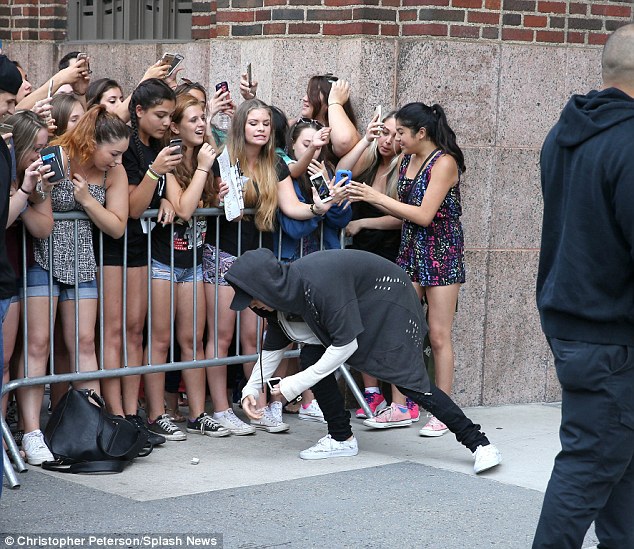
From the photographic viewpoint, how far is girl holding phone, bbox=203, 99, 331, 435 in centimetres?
666

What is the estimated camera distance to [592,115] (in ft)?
12.1

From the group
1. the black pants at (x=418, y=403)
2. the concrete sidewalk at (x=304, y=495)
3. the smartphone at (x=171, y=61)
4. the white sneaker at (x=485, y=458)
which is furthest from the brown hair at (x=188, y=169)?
the white sneaker at (x=485, y=458)

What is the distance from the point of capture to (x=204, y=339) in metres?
6.88

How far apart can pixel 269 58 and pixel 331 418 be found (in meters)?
2.89

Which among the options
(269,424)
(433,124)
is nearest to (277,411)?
(269,424)

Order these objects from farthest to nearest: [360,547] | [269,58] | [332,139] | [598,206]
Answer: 1. [269,58]
2. [332,139]
3. [360,547]
4. [598,206]

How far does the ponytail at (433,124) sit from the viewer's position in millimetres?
6723

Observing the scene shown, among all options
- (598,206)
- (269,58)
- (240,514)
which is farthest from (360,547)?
(269,58)

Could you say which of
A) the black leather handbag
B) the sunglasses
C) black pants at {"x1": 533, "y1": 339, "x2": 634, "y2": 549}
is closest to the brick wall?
the sunglasses

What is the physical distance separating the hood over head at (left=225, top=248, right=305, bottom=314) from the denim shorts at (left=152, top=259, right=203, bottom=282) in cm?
100

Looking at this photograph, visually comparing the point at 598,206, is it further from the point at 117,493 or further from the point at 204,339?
the point at 204,339

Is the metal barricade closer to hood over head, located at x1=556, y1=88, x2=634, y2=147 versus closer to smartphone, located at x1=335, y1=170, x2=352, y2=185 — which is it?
smartphone, located at x1=335, y1=170, x2=352, y2=185

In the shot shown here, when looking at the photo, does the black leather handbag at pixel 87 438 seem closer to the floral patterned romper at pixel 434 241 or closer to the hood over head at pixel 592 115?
the floral patterned romper at pixel 434 241

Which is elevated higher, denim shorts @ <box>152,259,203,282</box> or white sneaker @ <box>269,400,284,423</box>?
denim shorts @ <box>152,259,203,282</box>
